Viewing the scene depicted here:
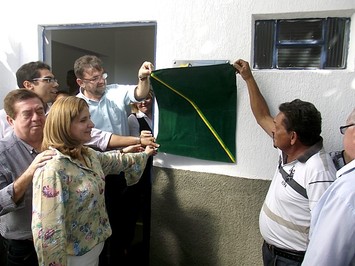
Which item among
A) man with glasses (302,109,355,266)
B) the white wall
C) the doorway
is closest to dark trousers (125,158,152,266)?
the white wall

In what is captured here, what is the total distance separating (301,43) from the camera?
2.47 metres

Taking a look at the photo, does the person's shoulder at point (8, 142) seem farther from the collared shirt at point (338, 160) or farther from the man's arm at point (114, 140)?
the collared shirt at point (338, 160)

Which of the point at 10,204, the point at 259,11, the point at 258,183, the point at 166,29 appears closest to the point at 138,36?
the point at 166,29

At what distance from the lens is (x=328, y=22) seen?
240cm

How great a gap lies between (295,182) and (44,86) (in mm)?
2282

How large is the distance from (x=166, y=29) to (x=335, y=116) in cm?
162

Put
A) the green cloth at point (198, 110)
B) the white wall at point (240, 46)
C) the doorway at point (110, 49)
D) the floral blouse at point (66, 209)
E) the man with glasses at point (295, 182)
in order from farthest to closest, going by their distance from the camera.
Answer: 1. the doorway at point (110, 49)
2. the green cloth at point (198, 110)
3. the white wall at point (240, 46)
4. the man with glasses at point (295, 182)
5. the floral blouse at point (66, 209)

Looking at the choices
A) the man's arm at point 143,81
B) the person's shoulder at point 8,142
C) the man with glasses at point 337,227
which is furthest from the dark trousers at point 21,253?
the man with glasses at point 337,227

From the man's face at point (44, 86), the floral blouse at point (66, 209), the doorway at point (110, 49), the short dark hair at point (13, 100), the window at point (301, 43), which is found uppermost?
the doorway at point (110, 49)

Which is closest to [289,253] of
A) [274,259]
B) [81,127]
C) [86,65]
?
[274,259]

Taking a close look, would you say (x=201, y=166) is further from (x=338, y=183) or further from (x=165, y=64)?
(x=338, y=183)

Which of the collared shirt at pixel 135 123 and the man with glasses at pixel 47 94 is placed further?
the collared shirt at pixel 135 123

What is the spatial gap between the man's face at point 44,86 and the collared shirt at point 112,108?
0.28 m

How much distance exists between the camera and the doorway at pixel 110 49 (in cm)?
494
